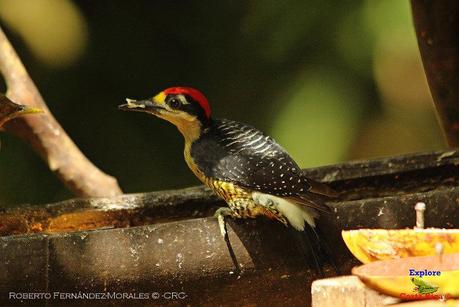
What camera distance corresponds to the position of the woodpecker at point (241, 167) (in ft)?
8.58

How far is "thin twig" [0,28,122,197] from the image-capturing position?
12.6 ft

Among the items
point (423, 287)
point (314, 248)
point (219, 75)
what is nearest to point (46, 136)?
point (314, 248)

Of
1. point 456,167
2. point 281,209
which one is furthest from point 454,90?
point 281,209

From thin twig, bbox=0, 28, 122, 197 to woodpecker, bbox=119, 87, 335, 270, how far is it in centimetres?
106

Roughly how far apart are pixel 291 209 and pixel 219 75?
12.2ft

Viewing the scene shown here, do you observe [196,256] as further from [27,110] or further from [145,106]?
[27,110]

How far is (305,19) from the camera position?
5871 millimetres

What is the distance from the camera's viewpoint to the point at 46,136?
12.7ft

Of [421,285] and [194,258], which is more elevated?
[421,285]

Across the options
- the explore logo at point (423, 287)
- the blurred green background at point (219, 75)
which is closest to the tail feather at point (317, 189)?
the explore logo at point (423, 287)

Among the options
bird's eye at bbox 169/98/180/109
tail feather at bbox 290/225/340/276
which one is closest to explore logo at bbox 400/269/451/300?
tail feather at bbox 290/225/340/276

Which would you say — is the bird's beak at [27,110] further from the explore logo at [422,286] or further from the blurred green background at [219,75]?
the blurred green background at [219,75]

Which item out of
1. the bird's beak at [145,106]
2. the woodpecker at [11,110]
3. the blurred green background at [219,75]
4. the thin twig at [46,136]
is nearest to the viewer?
the bird's beak at [145,106]

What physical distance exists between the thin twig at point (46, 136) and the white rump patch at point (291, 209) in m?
1.46
